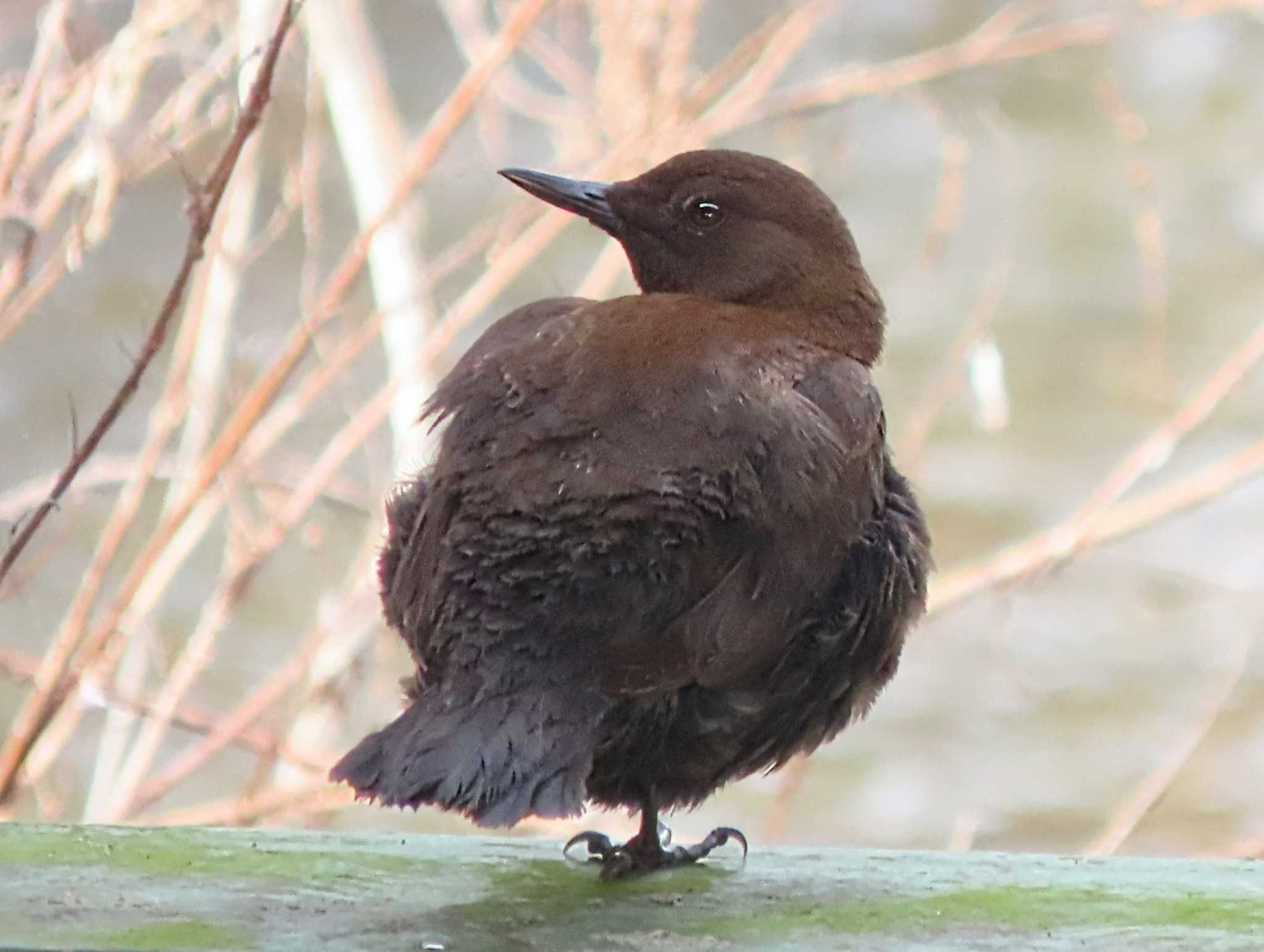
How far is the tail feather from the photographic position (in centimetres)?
198

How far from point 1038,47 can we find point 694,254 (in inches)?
63.0

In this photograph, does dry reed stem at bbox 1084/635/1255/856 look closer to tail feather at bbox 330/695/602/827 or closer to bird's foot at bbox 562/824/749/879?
bird's foot at bbox 562/824/749/879

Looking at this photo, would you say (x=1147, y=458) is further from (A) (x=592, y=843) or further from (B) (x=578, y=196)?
(A) (x=592, y=843)

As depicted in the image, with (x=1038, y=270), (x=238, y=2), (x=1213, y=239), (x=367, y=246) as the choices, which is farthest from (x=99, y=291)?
(x=1213, y=239)

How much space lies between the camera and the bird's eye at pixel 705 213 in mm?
2896

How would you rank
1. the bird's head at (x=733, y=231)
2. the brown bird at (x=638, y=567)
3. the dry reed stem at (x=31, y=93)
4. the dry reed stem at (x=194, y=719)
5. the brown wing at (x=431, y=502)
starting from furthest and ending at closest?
1. the dry reed stem at (x=194, y=719)
2. the dry reed stem at (x=31, y=93)
3. the bird's head at (x=733, y=231)
4. the brown wing at (x=431, y=502)
5. the brown bird at (x=638, y=567)

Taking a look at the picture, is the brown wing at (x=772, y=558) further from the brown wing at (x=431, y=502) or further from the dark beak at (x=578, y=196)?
the dark beak at (x=578, y=196)

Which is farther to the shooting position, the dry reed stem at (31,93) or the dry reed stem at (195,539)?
the dry reed stem at (195,539)

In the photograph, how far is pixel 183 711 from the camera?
4246mm

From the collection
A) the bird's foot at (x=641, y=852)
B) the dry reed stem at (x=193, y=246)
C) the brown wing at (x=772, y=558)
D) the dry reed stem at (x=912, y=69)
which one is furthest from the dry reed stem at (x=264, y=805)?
the brown wing at (x=772, y=558)

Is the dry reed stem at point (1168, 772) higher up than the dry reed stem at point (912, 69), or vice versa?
the dry reed stem at point (912, 69)

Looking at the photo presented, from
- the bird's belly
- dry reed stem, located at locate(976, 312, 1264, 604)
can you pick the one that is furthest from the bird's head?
dry reed stem, located at locate(976, 312, 1264, 604)

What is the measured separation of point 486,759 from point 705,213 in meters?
1.12

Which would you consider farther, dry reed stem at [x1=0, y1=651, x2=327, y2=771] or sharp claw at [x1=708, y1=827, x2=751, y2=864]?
dry reed stem at [x1=0, y1=651, x2=327, y2=771]
